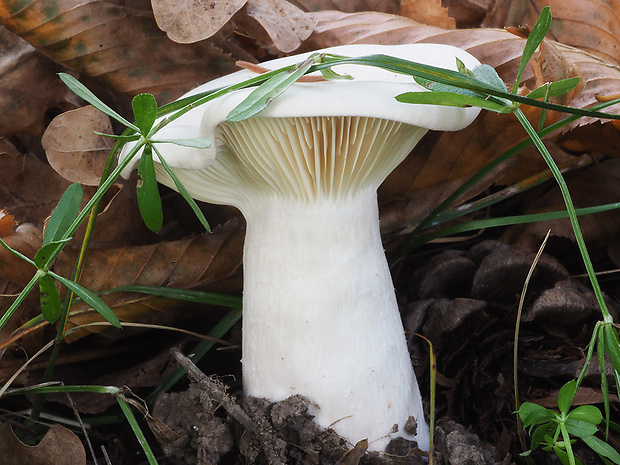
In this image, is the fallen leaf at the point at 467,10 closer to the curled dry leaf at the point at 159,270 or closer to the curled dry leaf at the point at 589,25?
the curled dry leaf at the point at 589,25

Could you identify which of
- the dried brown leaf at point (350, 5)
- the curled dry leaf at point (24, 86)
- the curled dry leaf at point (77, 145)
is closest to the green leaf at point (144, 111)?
the curled dry leaf at point (77, 145)

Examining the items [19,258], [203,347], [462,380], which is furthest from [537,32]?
[19,258]

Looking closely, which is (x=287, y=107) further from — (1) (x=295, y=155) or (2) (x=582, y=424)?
(2) (x=582, y=424)

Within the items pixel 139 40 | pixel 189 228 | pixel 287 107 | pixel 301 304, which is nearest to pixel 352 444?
pixel 301 304

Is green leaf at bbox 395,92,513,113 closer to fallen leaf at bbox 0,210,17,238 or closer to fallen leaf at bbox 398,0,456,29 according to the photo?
fallen leaf at bbox 398,0,456,29

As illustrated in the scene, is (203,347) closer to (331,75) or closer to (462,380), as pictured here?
(462,380)
